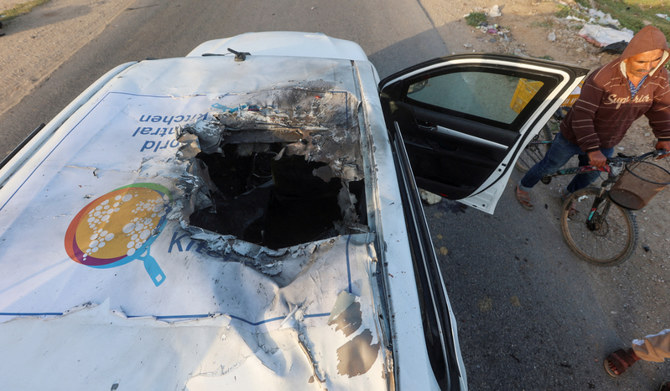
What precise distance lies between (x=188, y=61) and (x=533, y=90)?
8.74 feet

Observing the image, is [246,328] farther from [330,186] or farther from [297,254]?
[330,186]

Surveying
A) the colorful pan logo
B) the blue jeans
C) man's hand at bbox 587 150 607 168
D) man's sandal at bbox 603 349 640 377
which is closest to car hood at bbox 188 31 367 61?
the colorful pan logo

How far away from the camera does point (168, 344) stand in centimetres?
98

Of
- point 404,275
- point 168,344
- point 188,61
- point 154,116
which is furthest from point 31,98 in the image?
point 404,275

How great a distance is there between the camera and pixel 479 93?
2.53 metres

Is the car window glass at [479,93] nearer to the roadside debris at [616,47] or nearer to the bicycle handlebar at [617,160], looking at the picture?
the bicycle handlebar at [617,160]

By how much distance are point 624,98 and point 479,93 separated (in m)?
1.11

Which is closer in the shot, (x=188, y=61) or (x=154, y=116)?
(x=154, y=116)

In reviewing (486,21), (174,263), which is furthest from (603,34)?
(174,263)

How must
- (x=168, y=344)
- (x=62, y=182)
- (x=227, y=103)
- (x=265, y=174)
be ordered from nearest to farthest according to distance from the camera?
(x=168, y=344)
(x=62, y=182)
(x=227, y=103)
(x=265, y=174)

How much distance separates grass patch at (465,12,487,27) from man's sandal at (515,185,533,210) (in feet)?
15.9

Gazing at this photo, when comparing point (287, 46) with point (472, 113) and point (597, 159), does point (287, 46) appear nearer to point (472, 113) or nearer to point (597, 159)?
point (472, 113)

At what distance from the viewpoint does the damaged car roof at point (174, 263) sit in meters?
0.95

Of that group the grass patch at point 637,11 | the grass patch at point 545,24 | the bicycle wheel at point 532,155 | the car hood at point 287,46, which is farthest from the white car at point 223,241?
the grass patch at point 637,11
